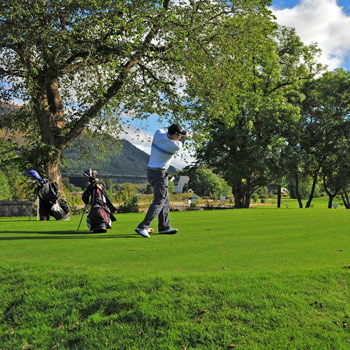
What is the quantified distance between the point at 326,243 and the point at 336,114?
37.8m

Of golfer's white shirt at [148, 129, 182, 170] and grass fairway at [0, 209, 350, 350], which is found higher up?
golfer's white shirt at [148, 129, 182, 170]

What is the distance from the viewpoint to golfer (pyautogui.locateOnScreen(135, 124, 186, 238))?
30.2 ft

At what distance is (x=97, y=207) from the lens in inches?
432

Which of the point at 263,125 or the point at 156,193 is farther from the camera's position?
the point at 263,125

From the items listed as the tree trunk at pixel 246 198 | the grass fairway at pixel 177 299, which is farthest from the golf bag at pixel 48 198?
the tree trunk at pixel 246 198

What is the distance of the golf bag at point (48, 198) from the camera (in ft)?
50.3

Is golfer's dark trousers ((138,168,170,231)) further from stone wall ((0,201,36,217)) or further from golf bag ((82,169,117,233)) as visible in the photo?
stone wall ((0,201,36,217))

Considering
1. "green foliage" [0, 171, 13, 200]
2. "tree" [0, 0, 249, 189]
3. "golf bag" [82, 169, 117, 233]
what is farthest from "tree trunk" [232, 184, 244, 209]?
"green foliage" [0, 171, 13, 200]

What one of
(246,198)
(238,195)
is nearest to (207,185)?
(246,198)

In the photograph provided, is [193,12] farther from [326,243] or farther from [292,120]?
[292,120]

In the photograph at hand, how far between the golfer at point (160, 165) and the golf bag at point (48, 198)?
7102 mm

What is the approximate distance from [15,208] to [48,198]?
7.60m

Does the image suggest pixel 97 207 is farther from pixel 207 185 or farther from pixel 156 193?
pixel 207 185

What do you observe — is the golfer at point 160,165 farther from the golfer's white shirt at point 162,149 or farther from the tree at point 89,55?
the tree at point 89,55
